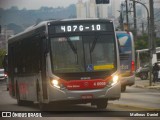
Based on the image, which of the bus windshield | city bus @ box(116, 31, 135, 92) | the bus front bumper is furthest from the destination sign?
the bus front bumper

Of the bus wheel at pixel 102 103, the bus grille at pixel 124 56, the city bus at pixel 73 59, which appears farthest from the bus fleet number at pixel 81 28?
the bus wheel at pixel 102 103

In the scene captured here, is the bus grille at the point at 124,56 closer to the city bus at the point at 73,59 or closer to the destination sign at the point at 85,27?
the city bus at the point at 73,59

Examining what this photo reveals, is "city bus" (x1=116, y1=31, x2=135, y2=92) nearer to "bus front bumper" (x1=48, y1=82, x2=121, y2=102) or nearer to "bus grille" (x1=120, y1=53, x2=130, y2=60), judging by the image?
"bus grille" (x1=120, y1=53, x2=130, y2=60)

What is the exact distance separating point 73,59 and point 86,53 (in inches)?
9.6

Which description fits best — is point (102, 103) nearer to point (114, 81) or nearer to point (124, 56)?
point (114, 81)

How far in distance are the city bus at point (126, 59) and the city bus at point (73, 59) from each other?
23 centimetres

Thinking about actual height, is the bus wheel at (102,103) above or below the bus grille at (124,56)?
below

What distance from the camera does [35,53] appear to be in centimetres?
1056

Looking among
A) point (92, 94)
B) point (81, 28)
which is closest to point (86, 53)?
point (81, 28)

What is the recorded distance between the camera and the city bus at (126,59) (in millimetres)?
9641

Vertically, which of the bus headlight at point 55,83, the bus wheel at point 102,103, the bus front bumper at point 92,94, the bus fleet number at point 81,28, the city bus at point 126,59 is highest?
the bus fleet number at point 81,28

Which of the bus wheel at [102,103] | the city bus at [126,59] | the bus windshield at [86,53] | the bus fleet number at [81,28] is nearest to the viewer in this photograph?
the city bus at [126,59]

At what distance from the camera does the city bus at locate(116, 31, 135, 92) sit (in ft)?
31.6

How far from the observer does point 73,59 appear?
32.8 feet
